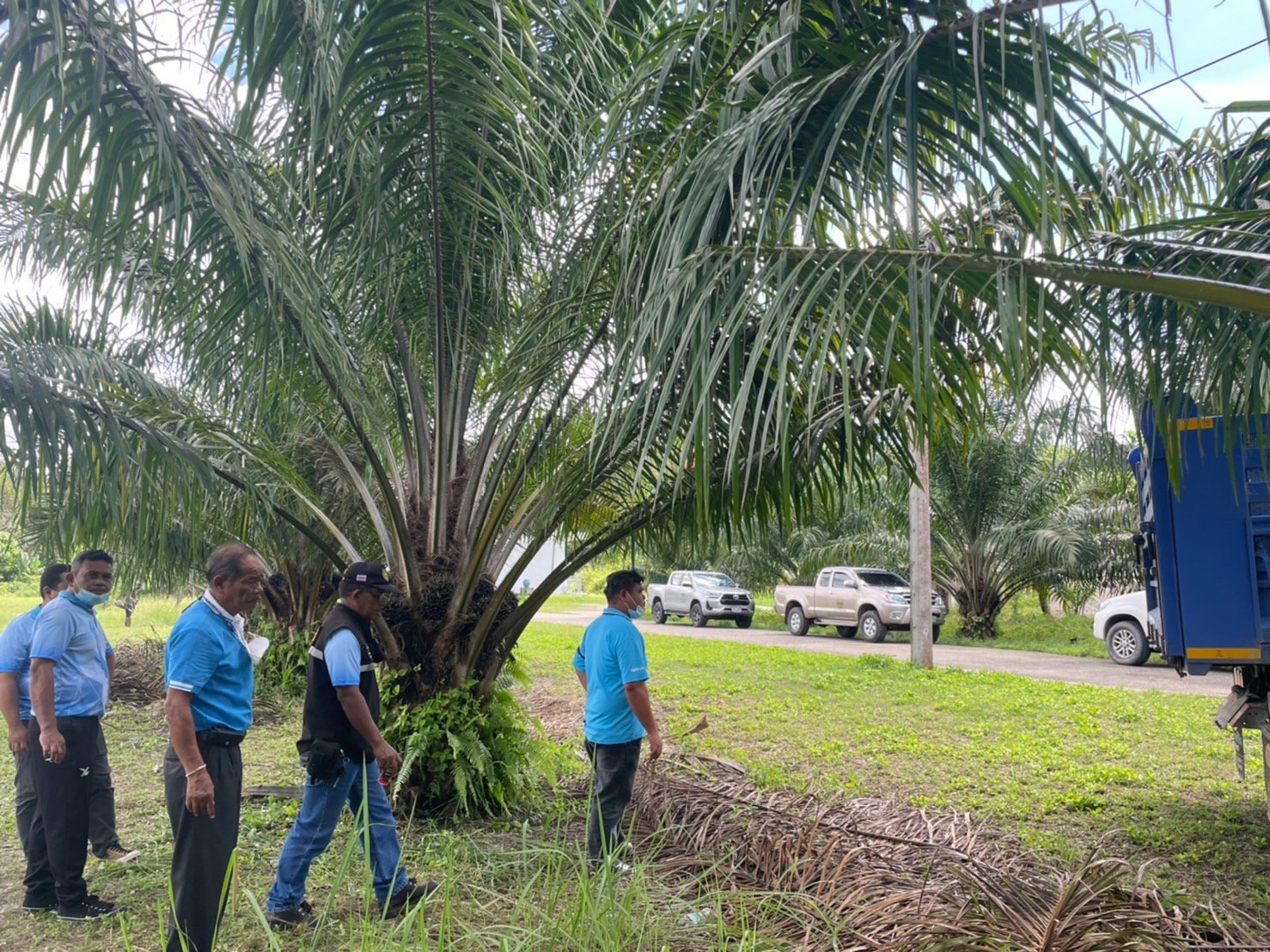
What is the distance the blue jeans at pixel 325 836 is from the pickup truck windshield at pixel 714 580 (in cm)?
2323

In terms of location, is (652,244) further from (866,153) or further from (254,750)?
(254,750)

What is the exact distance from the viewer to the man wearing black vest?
4520mm

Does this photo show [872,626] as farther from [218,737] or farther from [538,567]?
[538,567]

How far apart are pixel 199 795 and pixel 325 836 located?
1.01m

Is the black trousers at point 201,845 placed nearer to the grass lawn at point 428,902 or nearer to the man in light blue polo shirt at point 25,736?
the grass lawn at point 428,902

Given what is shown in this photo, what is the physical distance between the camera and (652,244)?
4.09 m

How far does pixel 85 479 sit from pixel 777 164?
312cm

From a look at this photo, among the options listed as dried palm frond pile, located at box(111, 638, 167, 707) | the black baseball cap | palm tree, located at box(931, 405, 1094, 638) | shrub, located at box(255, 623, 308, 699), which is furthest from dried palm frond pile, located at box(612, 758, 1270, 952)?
palm tree, located at box(931, 405, 1094, 638)

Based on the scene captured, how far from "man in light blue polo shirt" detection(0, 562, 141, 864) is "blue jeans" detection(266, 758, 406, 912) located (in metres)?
1.49

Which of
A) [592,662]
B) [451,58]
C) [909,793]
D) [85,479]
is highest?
[451,58]

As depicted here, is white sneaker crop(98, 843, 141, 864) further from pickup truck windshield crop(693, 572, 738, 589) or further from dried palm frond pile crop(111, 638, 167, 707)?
pickup truck windshield crop(693, 572, 738, 589)

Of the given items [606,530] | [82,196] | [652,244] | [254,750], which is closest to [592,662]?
[606,530]

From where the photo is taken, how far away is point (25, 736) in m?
5.08

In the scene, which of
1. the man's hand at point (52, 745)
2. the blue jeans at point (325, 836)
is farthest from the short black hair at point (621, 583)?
the man's hand at point (52, 745)
